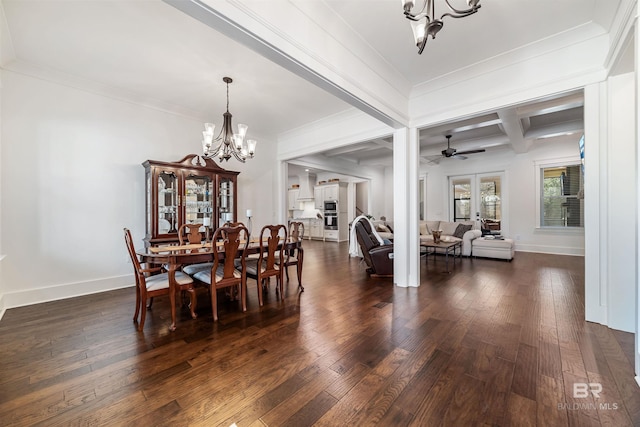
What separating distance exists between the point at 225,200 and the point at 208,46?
2.57 m

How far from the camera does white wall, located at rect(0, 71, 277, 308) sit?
3.04m

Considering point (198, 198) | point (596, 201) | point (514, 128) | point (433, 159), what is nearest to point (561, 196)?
point (433, 159)

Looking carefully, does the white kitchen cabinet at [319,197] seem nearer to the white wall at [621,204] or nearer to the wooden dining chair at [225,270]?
the wooden dining chair at [225,270]

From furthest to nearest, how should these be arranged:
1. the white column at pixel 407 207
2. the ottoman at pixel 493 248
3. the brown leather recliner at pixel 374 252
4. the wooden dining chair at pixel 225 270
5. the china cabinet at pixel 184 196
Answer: the ottoman at pixel 493 248
the brown leather recliner at pixel 374 252
the china cabinet at pixel 184 196
the white column at pixel 407 207
the wooden dining chair at pixel 225 270

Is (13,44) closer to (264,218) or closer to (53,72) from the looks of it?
(53,72)

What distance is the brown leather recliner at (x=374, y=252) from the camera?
4312mm

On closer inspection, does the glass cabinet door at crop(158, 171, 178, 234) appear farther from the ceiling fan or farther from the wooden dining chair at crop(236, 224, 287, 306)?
the ceiling fan

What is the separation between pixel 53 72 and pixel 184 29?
7.26 ft

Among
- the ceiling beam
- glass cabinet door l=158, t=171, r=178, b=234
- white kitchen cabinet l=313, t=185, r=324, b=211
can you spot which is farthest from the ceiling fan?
glass cabinet door l=158, t=171, r=178, b=234

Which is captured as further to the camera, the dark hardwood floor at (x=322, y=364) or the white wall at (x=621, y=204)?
the white wall at (x=621, y=204)

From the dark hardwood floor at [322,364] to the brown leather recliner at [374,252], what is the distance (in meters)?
1.15

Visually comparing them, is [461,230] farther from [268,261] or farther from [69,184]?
[69,184]

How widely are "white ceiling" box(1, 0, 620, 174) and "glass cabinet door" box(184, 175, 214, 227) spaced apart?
1.23 m

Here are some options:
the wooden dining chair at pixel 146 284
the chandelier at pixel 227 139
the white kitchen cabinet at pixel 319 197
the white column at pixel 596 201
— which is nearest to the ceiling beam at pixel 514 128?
the white column at pixel 596 201
